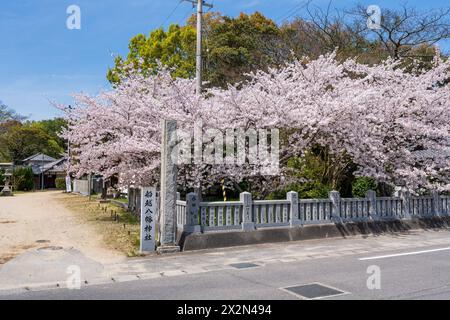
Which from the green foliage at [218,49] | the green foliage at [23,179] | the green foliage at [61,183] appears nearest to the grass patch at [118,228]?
the green foliage at [218,49]

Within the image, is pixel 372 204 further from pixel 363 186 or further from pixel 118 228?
pixel 118 228

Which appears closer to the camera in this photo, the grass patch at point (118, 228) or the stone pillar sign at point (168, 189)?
the stone pillar sign at point (168, 189)

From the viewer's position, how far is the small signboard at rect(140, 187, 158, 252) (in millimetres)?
10703

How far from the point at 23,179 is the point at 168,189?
139 feet

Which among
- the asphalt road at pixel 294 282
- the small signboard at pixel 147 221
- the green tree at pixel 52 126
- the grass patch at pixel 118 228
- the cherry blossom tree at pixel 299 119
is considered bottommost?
A: the asphalt road at pixel 294 282

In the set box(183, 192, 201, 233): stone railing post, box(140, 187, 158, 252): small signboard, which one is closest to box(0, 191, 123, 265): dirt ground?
box(140, 187, 158, 252): small signboard

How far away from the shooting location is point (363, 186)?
19.0m

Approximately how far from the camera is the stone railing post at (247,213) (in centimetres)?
1191

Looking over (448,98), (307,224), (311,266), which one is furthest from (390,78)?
(311,266)

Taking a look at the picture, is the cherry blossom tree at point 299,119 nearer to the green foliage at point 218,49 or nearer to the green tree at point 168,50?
the green foliage at point 218,49

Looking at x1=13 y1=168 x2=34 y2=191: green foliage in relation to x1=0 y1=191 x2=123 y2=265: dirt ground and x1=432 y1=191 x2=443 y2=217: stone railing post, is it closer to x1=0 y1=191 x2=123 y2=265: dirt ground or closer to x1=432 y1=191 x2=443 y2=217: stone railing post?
x1=0 y1=191 x2=123 y2=265: dirt ground

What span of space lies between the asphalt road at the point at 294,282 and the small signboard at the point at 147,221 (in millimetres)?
2633
